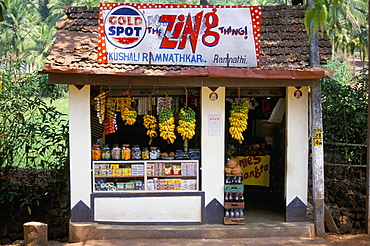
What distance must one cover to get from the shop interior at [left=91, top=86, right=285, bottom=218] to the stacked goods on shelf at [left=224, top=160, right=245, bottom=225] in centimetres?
62

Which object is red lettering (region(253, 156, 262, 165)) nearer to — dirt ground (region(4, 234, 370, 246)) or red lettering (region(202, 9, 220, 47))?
dirt ground (region(4, 234, 370, 246))

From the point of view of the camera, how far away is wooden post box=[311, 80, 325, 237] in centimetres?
875

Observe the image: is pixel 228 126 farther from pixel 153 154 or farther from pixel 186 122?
pixel 153 154

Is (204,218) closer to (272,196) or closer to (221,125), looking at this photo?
(221,125)

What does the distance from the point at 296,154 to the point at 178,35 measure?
319 centimetres

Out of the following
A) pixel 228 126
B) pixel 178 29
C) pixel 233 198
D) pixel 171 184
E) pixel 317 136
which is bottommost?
pixel 233 198

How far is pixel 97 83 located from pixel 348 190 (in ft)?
22.8

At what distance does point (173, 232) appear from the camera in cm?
867

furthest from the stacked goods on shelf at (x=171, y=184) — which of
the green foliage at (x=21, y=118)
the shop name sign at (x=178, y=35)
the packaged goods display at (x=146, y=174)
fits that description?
the green foliage at (x=21, y=118)

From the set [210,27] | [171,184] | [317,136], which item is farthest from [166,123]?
[317,136]

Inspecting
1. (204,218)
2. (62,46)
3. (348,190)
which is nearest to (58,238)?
(204,218)

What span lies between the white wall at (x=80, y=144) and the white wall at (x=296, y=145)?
3759mm

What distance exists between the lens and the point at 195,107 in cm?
1001

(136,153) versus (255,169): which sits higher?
(136,153)
